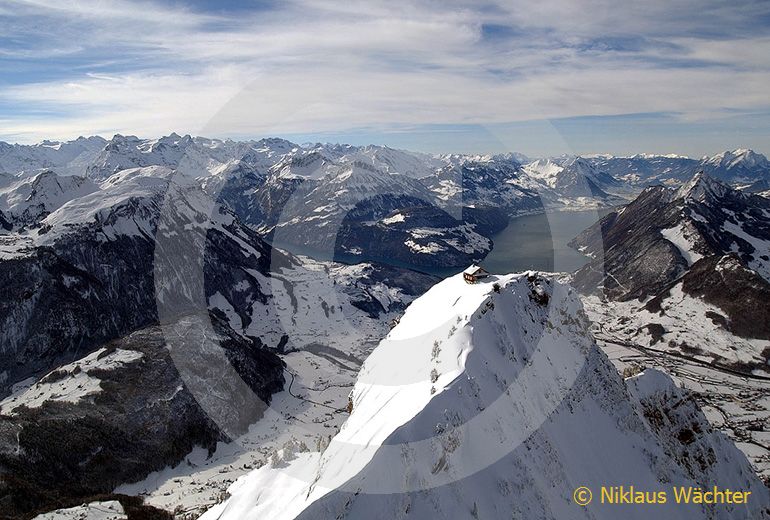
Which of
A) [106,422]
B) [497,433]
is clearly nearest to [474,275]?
[497,433]

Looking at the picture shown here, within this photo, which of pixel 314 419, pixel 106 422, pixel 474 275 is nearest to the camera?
pixel 474 275

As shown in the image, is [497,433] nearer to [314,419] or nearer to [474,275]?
[474,275]

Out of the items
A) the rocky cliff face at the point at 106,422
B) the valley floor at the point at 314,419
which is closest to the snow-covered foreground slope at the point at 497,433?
the valley floor at the point at 314,419

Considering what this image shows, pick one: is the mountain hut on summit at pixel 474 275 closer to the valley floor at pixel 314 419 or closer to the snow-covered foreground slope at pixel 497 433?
the snow-covered foreground slope at pixel 497 433

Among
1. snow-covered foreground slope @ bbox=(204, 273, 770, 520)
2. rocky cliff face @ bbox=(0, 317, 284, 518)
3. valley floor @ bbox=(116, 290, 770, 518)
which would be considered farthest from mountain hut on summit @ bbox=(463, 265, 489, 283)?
rocky cliff face @ bbox=(0, 317, 284, 518)

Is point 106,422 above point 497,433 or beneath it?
beneath

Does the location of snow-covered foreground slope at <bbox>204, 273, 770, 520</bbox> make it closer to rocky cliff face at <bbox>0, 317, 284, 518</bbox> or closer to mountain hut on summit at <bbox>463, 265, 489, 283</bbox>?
mountain hut on summit at <bbox>463, 265, 489, 283</bbox>

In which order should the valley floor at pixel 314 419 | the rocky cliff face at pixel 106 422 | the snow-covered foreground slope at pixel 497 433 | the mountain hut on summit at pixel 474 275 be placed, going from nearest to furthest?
the snow-covered foreground slope at pixel 497 433 < the mountain hut on summit at pixel 474 275 < the rocky cliff face at pixel 106 422 < the valley floor at pixel 314 419

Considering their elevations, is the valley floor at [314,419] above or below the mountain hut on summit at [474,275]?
below

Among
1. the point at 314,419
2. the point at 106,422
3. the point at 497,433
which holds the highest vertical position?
the point at 497,433
